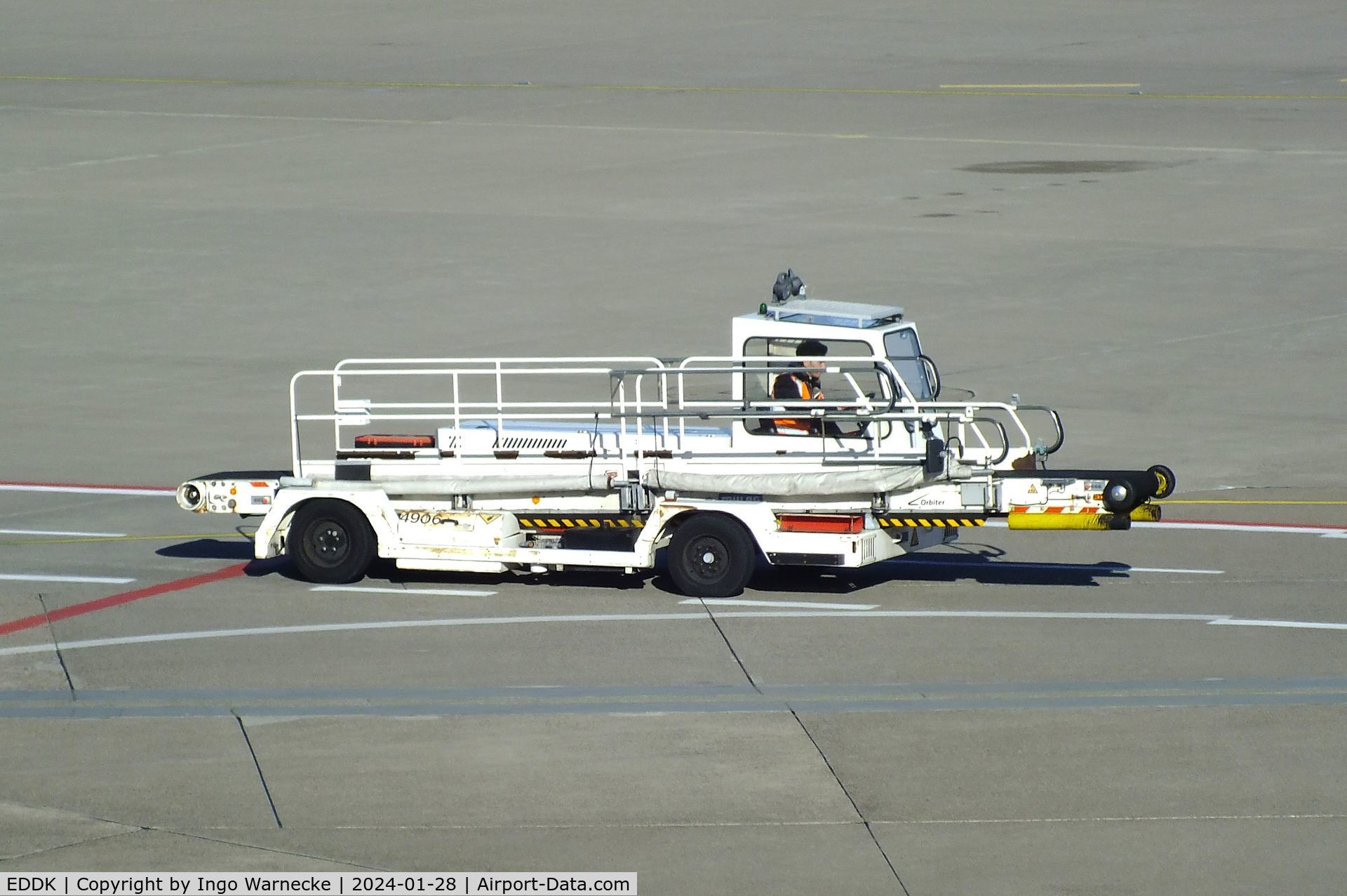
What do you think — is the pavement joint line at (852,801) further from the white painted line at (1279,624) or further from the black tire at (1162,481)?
the white painted line at (1279,624)

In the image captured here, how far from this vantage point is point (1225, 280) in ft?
108

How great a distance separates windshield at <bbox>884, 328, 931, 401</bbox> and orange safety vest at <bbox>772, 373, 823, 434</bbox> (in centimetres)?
80

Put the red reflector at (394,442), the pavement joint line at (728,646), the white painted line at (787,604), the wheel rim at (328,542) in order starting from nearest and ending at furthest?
1. the pavement joint line at (728,646)
2. the white painted line at (787,604)
3. the wheel rim at (328,542)
4. the red reflector at (394,442)

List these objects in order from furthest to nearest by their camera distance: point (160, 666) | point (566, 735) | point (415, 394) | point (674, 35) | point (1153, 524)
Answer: point (674, 35)
point (415, 394)
point (1153, 524)
point (160, 666)
point (566, 735)

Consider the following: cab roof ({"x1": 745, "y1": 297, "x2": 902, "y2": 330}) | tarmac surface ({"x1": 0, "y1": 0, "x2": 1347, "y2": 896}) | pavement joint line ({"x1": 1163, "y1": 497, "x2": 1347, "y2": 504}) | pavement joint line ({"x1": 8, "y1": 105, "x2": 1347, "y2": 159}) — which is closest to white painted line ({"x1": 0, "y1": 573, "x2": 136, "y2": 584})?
tarmac surface ({"x1": 0, "y1": 0, "x2": 1347, "y2": 896})

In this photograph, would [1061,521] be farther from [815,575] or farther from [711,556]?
[711,556]

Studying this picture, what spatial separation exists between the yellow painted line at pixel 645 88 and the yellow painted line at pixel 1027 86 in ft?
0.23

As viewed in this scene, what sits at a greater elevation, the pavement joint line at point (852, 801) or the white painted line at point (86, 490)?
the white painted line at point (86, 490)

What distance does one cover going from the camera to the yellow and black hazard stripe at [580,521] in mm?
16812

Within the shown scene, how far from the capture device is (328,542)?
1745 centimetres

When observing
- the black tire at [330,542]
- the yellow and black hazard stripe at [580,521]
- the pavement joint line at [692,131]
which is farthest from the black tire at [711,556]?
the pavement joint line at [692,131]

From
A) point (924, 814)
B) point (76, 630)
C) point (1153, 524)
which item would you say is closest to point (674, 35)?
point (1153, 524)

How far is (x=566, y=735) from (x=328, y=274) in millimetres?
23166

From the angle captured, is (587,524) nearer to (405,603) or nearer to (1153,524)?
(405,603)
